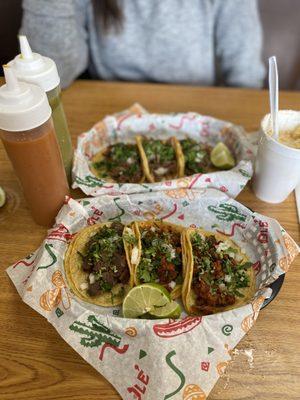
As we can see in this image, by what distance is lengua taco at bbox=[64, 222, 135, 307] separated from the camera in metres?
1.06

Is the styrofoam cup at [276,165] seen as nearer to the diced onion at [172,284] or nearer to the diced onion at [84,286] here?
the diced onion at [172,284]

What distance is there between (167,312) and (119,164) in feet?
2.38

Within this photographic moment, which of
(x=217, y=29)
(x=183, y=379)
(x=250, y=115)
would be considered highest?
(x=217, y=29)

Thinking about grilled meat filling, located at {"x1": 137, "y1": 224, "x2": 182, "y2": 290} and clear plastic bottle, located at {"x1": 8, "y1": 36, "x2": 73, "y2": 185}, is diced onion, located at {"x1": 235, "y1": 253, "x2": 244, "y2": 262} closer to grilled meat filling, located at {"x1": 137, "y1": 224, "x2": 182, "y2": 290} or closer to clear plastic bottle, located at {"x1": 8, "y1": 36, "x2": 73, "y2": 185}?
grilled meat filling, located at {"x1": 137, "y1": 224, "x2": 182, "y2": 290}

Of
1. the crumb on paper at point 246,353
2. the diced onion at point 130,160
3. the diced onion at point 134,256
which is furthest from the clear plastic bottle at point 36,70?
the crumb on paper at point 246,353

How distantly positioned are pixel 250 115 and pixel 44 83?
1062 millimetres

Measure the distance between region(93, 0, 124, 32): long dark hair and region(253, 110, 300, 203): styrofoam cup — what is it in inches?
40.6

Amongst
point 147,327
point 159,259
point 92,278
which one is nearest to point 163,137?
point 159,259

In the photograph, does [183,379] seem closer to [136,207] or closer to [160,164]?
[136,207]

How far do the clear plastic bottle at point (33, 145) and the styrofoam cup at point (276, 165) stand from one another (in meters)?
0.72

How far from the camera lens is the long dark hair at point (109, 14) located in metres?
1.72

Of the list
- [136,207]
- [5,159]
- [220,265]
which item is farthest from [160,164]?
[5,159]

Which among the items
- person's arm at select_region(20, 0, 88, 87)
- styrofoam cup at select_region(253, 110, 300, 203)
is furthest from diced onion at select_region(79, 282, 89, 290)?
person's arm at select_region(20, 0, 88, 87)

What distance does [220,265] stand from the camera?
1090 millimetres
